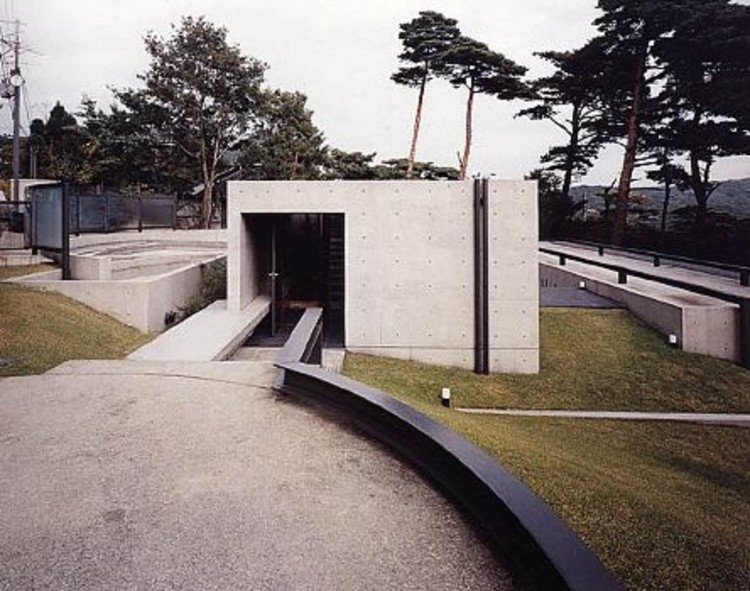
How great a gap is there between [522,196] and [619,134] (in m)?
17.2

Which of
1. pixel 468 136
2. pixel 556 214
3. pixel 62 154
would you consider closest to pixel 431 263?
pixel 468 136

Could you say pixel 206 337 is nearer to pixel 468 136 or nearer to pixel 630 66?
pixel 468 136

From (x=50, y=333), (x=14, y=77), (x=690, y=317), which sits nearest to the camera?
(x=50, y=333)

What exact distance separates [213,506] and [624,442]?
6412 mm

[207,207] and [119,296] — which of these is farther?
[207,207]

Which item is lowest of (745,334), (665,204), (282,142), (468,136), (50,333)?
(745,334)

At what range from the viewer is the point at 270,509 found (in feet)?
9.88

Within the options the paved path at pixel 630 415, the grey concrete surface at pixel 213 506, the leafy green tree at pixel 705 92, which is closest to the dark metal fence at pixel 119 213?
the paved path at pixel 630 415

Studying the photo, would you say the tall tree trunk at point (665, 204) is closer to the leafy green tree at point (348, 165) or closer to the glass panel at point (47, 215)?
the leafy green tree at point (348, 165)

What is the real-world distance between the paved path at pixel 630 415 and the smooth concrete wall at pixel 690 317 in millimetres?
2567

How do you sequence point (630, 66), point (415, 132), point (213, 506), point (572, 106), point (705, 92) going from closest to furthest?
1. point (213, 506)
2. point (705, 92)
3. point (630, 66)
4. point (415, 132)
5. point (572, 106)

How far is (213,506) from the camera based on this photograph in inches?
119

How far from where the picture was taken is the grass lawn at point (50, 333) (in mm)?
6801

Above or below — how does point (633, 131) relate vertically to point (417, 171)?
above
